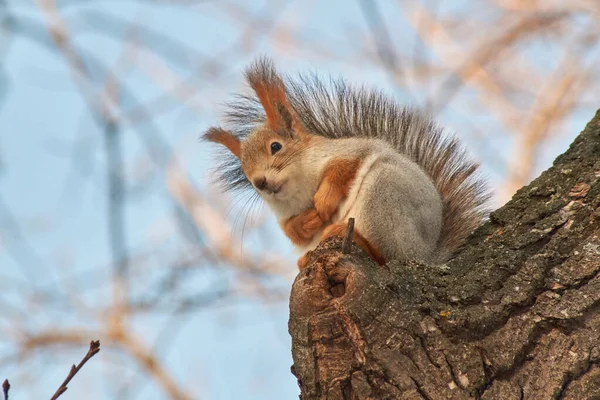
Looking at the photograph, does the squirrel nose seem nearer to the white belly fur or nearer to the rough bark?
the white belly fur

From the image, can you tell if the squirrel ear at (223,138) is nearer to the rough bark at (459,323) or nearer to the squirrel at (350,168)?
the squirrel at (350,168)

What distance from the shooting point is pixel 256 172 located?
285 centimetres

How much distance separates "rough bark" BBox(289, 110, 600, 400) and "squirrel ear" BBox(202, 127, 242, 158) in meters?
1.24

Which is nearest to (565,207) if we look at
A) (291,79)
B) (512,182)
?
(291,79)

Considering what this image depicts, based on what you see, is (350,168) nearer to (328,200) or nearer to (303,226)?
(328,200)

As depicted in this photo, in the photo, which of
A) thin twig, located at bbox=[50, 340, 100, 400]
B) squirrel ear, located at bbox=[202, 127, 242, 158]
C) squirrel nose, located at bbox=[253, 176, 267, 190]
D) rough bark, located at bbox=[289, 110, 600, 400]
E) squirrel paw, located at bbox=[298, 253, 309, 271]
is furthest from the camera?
squirrel ear, located at bbox=[202, 127, 242, 158]

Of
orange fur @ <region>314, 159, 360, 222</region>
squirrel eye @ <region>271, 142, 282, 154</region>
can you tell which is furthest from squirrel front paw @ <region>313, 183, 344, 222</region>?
squirrel eye @ <region>271, 142, 282, 154</region>

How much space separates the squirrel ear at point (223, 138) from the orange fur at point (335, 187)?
63cm

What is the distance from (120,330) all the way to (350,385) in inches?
201

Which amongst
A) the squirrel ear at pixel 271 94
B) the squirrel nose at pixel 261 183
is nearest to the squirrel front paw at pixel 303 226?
the squirrel nose at pixel 261 183

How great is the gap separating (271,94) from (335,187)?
0.66 m

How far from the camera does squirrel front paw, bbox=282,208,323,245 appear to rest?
8.59ft

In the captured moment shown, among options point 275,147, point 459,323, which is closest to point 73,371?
point 459,323

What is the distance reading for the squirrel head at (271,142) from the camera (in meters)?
2.76
